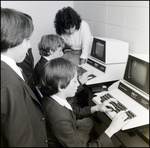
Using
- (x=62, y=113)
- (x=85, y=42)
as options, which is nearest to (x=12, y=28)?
(x=62, y=113)

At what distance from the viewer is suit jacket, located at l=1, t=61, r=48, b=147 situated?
0.83m

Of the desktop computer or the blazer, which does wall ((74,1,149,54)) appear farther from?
the blazer

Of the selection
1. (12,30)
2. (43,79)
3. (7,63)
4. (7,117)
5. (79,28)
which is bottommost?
(7,117)

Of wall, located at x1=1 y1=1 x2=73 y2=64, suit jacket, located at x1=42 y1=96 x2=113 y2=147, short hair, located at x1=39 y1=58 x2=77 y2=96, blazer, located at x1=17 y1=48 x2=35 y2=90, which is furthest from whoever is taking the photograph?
wall, located at x1=1 y1=1 x2=73 y2=64

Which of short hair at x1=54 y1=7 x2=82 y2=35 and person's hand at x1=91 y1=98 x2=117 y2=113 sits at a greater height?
short hair at x1=54 y1=7 x2=82 y2=35

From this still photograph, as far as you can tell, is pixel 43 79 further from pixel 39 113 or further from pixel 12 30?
pixel 12 30

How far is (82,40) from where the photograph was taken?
2.43 m

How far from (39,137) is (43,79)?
0.36 metres

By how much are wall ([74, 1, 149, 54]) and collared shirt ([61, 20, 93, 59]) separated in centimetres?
26

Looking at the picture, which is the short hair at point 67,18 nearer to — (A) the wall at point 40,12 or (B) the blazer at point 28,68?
(B) the blazer at point 28,68

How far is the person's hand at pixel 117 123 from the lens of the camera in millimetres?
1098

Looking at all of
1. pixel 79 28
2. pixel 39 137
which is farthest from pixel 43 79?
pixel 79 28

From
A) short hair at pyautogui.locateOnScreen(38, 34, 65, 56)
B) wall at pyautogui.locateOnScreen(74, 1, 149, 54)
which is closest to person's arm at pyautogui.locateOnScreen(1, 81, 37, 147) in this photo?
short hair at pyautogui.locateOnScreen(38, 34, 65, 56)

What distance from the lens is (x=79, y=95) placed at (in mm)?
1971
